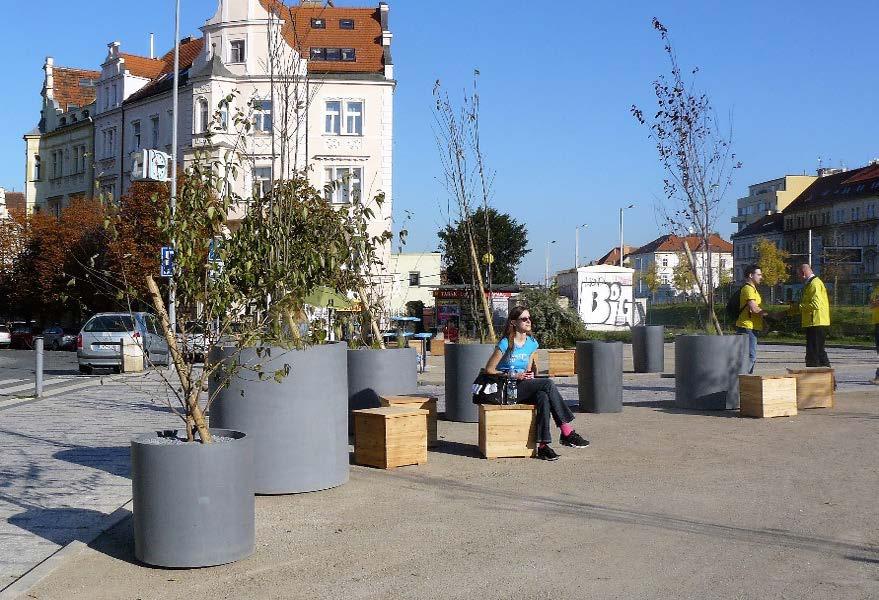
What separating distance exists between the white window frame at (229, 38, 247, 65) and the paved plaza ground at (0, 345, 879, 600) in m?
42.1

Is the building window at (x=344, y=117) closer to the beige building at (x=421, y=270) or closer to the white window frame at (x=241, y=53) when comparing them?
the white window frame at (x=241, y=53)

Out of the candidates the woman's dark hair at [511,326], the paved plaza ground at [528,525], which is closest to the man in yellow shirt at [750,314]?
the paved plaza ground at [528,525]

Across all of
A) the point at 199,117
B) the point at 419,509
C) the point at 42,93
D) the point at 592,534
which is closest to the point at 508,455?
the point at 419,509

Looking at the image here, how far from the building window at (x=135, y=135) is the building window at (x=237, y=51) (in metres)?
10.7

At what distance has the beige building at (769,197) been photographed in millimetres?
130837

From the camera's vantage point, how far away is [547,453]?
31.1 ft

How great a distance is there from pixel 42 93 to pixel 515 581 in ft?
261

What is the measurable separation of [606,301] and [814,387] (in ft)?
120

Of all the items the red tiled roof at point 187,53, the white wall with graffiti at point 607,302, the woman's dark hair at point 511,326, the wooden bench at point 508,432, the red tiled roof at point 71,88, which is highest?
the red tiled roof at point 71,88

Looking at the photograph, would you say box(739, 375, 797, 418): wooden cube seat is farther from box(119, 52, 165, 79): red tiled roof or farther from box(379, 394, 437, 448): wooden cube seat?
box(119, 52, 165, 79): red tiled roof

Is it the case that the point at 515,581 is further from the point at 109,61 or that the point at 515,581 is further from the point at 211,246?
the point at 109,61

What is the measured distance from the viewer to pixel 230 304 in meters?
6.75

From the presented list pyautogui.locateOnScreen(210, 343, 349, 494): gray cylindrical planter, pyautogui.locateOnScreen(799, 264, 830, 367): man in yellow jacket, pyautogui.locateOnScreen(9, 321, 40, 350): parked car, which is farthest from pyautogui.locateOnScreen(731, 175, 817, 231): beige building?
pyautogui.locateOnScreen(210, 343, 349, 494): gray cylindrical planter

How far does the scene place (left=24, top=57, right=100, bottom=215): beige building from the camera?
67.7 m
